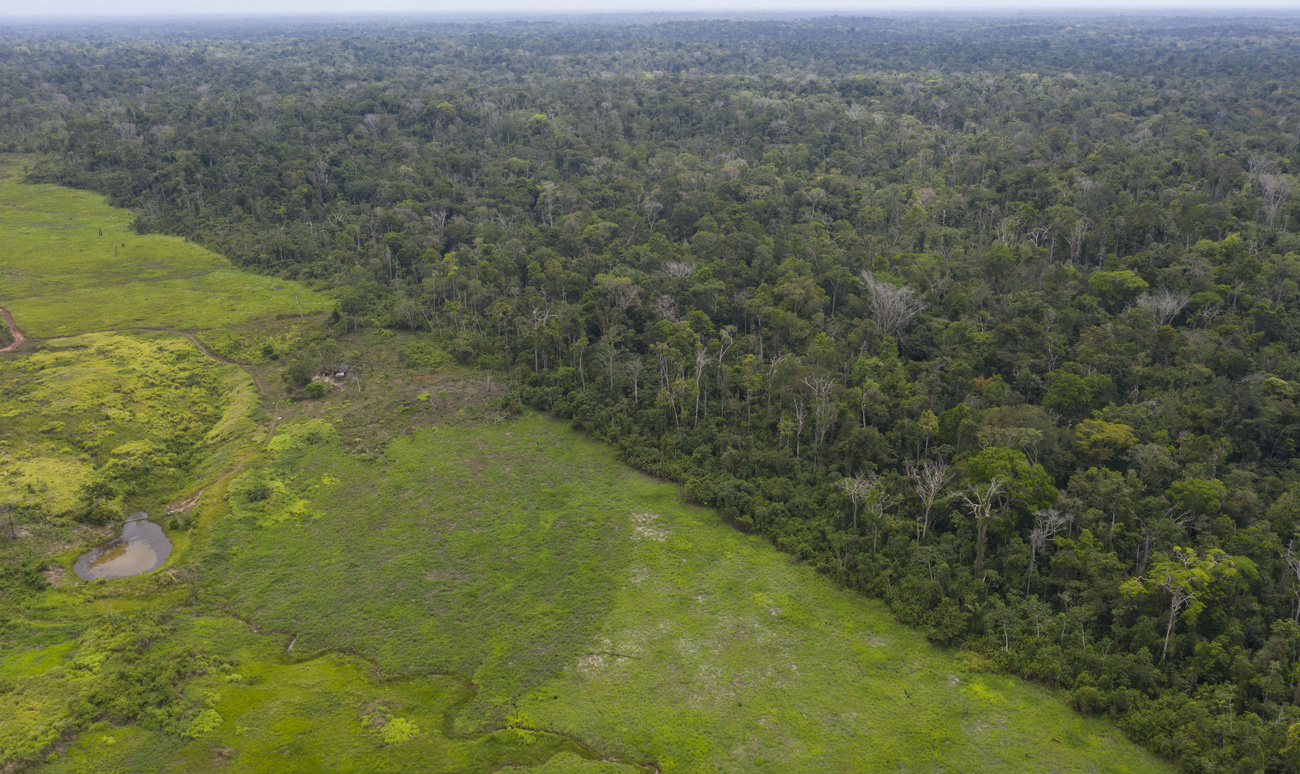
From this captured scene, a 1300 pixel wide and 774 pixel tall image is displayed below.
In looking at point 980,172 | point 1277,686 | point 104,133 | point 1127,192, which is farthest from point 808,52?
point 1277,686

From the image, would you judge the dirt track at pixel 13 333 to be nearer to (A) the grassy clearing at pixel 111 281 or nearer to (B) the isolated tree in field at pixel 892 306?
(A) the grassy clearing at pixel 111 281

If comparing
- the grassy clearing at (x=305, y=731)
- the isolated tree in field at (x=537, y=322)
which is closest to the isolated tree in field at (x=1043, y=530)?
the grassy clearing at (x=305, y=731)

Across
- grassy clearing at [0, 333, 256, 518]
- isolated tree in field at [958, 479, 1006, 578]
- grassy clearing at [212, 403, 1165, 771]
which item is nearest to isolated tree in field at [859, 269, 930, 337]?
isolated tree in field at [958, 479, 1006, 578]

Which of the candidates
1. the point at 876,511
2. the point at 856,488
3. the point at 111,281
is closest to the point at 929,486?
the point at 876,511

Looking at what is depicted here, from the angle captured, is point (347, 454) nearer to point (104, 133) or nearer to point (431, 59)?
point (104, 133)

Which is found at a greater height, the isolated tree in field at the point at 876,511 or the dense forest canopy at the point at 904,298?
the dense forest canopy at the point at 904,298

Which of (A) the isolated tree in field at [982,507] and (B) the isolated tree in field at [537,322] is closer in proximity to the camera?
(A) the isolated tree in field at [982,507]
